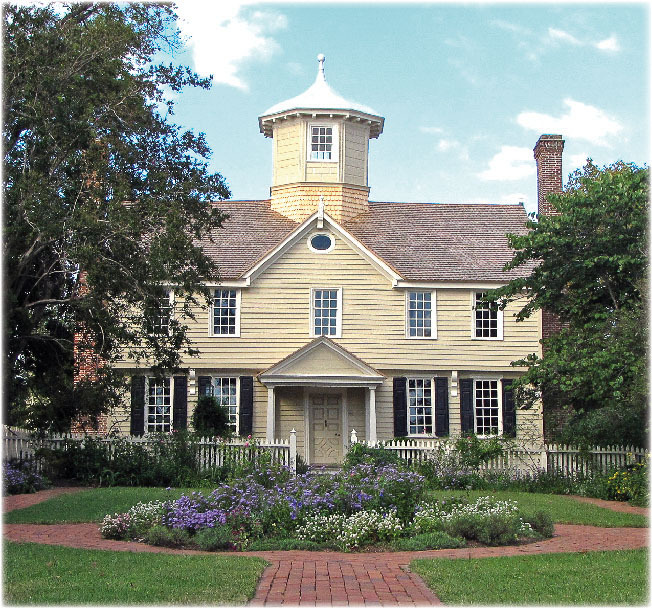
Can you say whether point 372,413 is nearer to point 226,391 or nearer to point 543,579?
point 226,391

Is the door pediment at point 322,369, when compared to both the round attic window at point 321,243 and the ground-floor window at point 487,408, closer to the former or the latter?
the round attic window at point 321,243

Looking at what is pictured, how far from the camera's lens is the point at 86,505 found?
1605 centimetres

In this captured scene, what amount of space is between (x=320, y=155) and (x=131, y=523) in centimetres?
1815

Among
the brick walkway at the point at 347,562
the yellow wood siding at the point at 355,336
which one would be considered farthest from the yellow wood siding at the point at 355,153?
the brick walkway at the point at 347,562

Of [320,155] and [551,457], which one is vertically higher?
[320,155]

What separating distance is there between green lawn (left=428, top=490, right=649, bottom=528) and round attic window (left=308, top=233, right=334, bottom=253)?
9.71 metres

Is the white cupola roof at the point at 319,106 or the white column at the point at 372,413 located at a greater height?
the white cupola roof at the point at 319,106

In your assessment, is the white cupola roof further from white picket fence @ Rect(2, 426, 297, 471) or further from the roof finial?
white picket fence @ Rect(2, 426, 297, 471)

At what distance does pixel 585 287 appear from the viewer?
67.8 feet

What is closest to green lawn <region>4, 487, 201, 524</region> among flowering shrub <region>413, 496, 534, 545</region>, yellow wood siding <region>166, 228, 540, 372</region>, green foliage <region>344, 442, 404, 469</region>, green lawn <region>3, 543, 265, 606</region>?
green lawn <region>3, 543, 265, 606</region>

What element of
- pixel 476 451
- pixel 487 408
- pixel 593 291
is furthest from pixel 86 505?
pixel 487 408

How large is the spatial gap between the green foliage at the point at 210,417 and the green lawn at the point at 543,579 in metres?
13.9

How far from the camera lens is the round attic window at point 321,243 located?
2656cm

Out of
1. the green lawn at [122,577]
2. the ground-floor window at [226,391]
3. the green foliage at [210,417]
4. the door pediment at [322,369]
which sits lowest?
the green lawn at [122,577]
